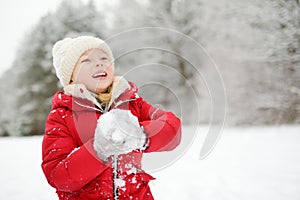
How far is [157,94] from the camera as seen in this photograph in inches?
92.4

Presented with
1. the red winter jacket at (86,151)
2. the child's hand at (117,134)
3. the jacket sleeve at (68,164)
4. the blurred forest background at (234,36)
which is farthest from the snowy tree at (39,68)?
the child's hand at (117,134)

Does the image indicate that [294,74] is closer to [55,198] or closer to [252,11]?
[252,11]

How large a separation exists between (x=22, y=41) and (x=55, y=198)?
1667 centimetres

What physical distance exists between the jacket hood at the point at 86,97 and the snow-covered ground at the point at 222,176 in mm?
2152

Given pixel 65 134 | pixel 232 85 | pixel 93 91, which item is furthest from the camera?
pixel 232 85

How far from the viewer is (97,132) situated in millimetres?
1140

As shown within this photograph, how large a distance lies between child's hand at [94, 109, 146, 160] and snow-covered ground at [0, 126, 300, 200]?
244 centimetres

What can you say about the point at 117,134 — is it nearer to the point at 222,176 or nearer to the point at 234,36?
the point at 222,176

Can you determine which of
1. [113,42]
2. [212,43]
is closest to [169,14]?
[212,43]

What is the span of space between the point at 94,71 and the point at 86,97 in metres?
0.20

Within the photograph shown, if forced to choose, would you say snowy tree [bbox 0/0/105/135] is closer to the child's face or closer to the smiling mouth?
the child's face

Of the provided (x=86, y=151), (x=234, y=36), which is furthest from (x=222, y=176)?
(x=234, y=36)

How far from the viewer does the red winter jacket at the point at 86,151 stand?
1.17 metres

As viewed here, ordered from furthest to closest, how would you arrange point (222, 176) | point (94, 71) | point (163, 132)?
point (222, 176) → point (94, 71) → point (163, 132)
